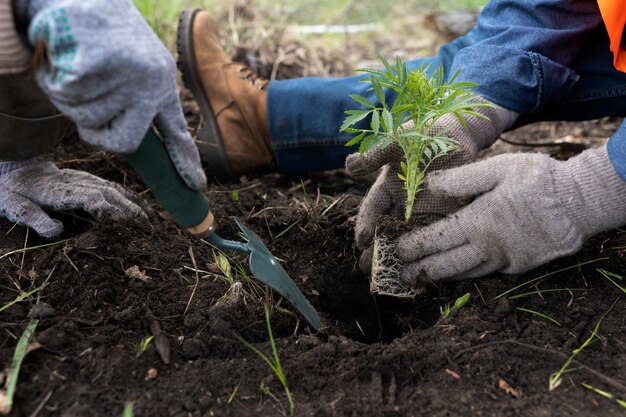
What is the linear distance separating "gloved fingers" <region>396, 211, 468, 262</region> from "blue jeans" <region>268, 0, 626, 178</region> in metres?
0.62

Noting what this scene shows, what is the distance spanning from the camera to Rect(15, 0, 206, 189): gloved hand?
4.28 ft

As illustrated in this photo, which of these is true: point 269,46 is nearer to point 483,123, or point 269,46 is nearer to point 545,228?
point 483,123

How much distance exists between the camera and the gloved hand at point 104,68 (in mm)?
1306

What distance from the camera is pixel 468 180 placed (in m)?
2.00

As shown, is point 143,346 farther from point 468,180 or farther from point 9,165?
point 468,180

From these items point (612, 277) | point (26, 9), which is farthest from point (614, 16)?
point (26, 9)

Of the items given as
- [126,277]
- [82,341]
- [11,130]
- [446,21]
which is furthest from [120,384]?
[446,21]

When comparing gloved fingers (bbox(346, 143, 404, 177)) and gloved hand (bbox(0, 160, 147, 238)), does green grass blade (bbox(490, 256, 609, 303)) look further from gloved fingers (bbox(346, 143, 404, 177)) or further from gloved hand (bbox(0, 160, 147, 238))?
gloved hand (bbox(0, 160, 147, 238))

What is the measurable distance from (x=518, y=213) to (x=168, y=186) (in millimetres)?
1122

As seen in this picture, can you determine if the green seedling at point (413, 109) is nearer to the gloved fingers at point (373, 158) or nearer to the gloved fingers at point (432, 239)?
the gloved fingers at point (373, 158)

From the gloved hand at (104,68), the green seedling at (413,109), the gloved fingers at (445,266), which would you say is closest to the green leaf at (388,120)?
the green seedling at (413,109)

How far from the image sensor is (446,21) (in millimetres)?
4434

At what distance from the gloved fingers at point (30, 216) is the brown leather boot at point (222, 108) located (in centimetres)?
100

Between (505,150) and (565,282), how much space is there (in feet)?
4.67
